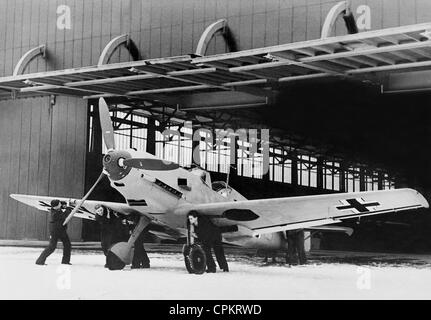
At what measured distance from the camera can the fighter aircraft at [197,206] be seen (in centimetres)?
1198

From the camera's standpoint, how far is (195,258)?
1232 centimetres

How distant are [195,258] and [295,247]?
257cm

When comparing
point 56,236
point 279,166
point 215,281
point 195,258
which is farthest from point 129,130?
point 215,281

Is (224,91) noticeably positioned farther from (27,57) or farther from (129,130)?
(27,57)

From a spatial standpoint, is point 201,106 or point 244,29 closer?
point 244,29

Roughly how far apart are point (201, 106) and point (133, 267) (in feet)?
13.6

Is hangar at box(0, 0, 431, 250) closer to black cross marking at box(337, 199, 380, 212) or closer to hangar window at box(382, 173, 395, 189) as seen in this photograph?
hangar window at box(382, 173, 395, 189)

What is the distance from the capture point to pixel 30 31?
15.9m

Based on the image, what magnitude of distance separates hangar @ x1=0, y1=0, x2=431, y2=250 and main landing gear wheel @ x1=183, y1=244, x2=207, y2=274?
1.71 meters

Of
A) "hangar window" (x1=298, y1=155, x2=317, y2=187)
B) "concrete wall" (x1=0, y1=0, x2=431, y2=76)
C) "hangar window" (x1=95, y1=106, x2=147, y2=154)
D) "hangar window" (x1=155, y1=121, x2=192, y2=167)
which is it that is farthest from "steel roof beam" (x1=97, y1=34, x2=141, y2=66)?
"hangar window" (x1=298, y1=155, x2=317, y2=187)

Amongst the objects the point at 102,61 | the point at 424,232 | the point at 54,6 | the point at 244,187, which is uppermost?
the point at 54,6

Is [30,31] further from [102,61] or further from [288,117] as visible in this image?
[288,117]

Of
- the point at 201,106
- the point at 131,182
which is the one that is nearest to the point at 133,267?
the point at 131,182

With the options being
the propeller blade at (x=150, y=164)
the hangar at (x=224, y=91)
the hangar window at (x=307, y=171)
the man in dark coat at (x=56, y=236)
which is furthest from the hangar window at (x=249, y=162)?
the man in dark coat at (x=56, y=236)
